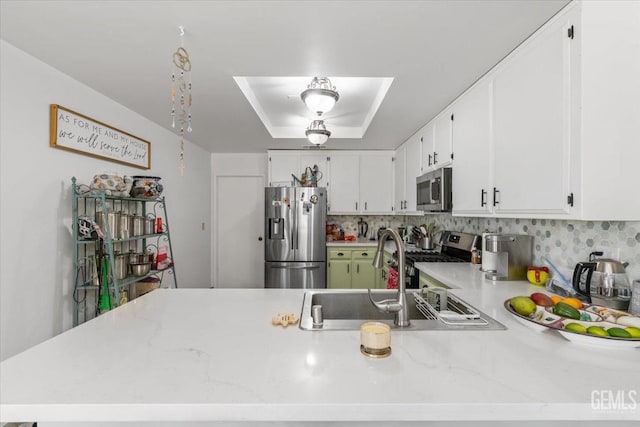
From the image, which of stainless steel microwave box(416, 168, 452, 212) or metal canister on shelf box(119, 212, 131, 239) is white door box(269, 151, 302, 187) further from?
metal canister on shelf box(119, 212, 131, 239)

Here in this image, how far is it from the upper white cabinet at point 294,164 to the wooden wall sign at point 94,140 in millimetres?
1697

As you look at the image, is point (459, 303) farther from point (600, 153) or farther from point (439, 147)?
point (439, 147)

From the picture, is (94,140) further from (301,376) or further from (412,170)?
(412,170)

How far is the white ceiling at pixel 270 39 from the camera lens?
4.40 ft

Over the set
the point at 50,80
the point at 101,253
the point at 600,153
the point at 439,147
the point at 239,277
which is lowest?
the point at 239,277

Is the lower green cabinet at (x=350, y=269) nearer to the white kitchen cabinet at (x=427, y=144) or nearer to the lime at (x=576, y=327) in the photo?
the white kitchen cabinet at (x=427, y=144)

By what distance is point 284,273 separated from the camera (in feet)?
12.5

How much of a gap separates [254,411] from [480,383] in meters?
0.57

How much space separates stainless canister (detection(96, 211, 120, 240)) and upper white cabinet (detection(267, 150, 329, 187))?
227 cm

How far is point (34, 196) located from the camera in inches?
71.9

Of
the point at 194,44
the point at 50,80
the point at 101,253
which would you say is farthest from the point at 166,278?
the point at 194,44

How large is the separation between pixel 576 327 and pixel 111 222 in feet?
8.93

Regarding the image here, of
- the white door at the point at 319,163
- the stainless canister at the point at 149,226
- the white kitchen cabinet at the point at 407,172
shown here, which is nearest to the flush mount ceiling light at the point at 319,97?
the white kitchen cabinet at the point at 407,172

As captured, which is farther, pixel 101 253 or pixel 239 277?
pixel 239 277
